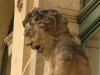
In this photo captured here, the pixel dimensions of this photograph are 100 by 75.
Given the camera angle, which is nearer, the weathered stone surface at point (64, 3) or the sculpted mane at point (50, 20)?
the sculpted mane at point (50, 20)

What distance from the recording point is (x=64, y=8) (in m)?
14.0

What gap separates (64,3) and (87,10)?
47 centimetres

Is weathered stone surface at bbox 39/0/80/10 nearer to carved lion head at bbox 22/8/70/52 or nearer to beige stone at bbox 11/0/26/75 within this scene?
beige stone at bbox 11/0/26/75

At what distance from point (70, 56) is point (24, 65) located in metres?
3.52

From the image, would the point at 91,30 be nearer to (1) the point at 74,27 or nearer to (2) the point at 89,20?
(2) the point at 89,20

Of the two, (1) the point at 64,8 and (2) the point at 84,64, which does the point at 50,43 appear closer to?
(2) the point at 84,64

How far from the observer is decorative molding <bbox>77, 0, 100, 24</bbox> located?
13772mm

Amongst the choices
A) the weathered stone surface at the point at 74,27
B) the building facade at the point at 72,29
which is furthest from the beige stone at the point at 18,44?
the weathered stone surface at the point at 74,27

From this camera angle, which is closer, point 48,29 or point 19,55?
point 48,29

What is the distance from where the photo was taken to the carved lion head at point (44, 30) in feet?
36.3

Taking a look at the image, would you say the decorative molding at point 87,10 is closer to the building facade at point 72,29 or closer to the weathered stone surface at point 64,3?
the building facade at point 72,29

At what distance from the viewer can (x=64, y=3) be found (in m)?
14.1

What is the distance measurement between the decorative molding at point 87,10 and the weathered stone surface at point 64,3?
8.4 inches

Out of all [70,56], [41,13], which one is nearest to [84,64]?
[70,56]
